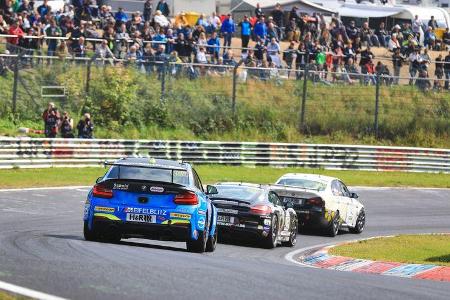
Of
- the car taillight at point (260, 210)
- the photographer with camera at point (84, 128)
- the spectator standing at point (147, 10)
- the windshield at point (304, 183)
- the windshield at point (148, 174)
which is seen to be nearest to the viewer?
the windshield at point (148, 174)

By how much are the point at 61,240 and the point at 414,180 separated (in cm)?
2469

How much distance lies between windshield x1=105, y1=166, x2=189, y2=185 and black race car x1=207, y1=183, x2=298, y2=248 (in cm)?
346

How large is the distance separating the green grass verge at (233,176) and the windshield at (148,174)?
1249 cm

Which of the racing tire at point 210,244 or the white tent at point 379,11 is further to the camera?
the white tent at point 379,11

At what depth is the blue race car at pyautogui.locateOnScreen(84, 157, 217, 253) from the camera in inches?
617

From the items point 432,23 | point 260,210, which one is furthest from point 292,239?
point 432,23

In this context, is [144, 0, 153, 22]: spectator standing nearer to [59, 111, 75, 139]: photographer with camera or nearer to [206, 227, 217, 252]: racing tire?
[59, 111, 75, 139]: photographer with camera

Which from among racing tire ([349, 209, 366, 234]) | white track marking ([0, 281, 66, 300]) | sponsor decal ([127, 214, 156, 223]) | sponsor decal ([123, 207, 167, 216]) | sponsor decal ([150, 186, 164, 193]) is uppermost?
sponsor decal ([150, 186, 164, 193])

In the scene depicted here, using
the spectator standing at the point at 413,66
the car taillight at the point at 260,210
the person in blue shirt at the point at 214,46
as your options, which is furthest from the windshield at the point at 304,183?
the spectator standing at the point at 413,66

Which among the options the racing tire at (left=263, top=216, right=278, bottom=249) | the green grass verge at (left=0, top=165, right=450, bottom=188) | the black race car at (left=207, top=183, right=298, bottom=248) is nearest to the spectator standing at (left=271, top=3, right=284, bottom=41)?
the green grass verge at (left=0, top=165, right=450, bottom=188)

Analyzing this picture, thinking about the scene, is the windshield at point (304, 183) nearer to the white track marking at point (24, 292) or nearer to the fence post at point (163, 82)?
the fence post at point (163, 82)

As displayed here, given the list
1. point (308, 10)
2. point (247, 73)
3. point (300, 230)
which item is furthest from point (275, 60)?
point (300, 230)

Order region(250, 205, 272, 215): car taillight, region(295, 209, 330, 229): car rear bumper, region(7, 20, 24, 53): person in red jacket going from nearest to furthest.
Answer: region(250, 205, 272, 215): car taillight
region(295, 209, 330, 229): car rear bumper
region(7, 20, 24, 53): person in red jacket

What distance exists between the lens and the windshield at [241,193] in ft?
65.6
